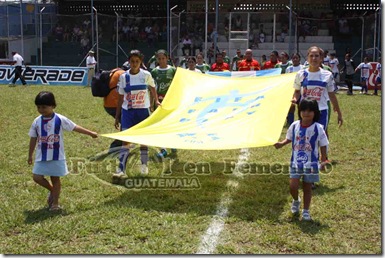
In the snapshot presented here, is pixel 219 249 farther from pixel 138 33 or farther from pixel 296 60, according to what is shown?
pixel 138 33

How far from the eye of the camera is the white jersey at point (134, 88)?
24.4 ft

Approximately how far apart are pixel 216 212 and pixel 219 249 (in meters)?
1.11

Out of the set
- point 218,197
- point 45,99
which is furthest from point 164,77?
point 45,99

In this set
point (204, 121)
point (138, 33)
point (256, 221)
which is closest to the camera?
point (256, 221)

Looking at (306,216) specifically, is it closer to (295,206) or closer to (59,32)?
(295,206)

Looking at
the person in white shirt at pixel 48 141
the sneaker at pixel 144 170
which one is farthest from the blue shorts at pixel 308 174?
the sneaker at pixel 144 170

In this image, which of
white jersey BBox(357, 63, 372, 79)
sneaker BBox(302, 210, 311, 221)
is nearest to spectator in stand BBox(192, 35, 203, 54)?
white jersey BBox(357, 63, 372, 79)

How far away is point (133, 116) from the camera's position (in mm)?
7559

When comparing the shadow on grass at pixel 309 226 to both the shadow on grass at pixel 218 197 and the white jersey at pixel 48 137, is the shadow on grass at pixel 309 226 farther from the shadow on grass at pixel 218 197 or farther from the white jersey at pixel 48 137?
the white jersey at pixel 48 137

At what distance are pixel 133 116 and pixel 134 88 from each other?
42 centimetres

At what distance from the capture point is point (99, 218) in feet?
18.8

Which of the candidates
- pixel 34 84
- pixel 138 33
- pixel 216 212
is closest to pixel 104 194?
pixel 216 212

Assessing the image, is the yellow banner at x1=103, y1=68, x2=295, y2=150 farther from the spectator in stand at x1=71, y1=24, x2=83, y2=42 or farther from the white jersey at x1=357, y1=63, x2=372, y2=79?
the spectator in stand at x1=71, y1=24, x2=83, y2=42

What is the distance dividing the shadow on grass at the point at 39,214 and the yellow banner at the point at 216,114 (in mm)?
1100
